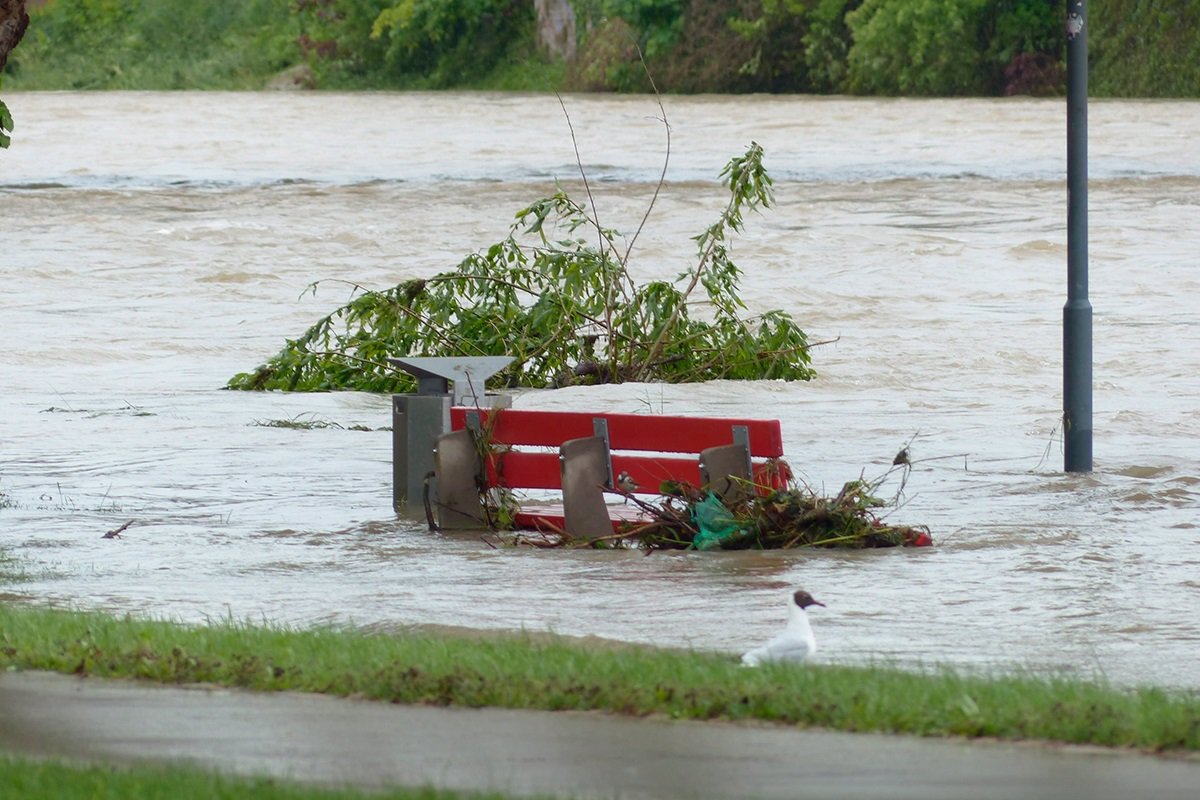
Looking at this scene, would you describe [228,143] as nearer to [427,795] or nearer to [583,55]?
[583,55]

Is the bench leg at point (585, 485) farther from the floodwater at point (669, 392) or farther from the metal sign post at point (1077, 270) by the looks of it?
the metal sign post at point (1077, 270)

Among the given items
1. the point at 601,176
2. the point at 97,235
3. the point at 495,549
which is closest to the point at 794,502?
the point at 495,549

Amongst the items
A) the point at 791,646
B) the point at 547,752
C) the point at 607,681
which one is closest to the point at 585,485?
the point at 791,646

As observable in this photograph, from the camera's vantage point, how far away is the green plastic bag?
474 inches

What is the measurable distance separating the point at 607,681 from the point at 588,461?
190 inches

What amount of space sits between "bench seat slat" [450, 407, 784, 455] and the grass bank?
3342 millimetres

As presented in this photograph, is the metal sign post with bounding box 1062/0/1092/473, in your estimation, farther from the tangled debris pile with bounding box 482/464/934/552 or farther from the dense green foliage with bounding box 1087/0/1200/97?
the dense green foliage with bounding box 1087/0/1200/97

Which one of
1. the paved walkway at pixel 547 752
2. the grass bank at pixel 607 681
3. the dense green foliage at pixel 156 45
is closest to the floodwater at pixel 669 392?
the grass bank at pixel 607 681

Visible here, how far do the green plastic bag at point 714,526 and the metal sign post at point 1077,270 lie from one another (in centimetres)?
323

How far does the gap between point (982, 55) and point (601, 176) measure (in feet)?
104

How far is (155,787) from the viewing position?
5.99 metres

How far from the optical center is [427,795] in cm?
591

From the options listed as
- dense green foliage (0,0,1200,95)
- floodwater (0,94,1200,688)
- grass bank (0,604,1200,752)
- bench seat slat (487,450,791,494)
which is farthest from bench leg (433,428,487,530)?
dense green foliage (0,0,1200,95)

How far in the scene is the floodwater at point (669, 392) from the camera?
34.8 feet
